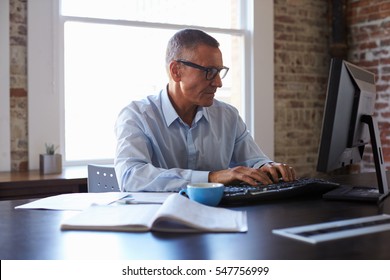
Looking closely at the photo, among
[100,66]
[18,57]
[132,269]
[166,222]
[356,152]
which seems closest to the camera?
[132,269]

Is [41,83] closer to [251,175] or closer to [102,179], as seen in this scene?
[102,179]

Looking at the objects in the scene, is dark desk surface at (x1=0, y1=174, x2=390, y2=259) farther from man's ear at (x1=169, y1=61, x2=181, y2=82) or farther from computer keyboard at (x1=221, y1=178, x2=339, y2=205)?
man's ear at (x1=169, y1=61, x2=181, y2=82)

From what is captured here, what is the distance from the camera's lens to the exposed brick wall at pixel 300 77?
16.4 ft

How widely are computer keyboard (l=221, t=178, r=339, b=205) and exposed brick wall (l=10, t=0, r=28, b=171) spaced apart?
238 cm

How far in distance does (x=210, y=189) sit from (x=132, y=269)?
1.96 feet

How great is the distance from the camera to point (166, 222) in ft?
4.67

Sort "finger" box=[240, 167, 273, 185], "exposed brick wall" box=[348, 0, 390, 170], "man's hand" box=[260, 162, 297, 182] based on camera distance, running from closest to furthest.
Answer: "finger" box=[240, 167, 273, 185], "man's hand" box=[260, 162, 297, 182], "exposed brick wall" box=[348, 0, 390, 170]

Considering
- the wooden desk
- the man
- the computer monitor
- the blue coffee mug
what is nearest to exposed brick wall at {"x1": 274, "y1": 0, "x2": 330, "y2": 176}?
the wooden desk

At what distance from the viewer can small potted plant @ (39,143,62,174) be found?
3.64 m

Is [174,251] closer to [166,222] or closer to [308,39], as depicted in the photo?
[166,222]

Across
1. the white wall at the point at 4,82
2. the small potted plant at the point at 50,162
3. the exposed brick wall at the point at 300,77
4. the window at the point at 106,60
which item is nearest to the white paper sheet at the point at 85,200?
the small potted plant at the point at 50,162

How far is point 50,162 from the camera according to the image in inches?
144

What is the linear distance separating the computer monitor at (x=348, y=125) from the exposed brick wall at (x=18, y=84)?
2.60 meters

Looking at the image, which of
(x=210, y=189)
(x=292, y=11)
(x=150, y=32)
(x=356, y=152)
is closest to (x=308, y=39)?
(x=292, y=11)
